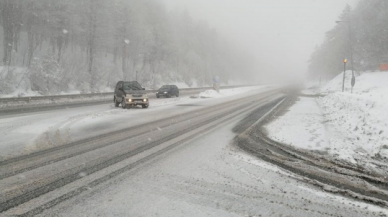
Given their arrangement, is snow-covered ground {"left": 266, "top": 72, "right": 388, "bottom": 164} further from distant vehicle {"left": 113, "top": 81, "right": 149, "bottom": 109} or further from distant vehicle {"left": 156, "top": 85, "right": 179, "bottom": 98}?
distant vehicle {"left": 156, "top": 85, "right": 179, "bottom": 98}

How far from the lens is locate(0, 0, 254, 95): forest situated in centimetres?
2792

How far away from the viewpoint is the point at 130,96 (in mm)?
18031

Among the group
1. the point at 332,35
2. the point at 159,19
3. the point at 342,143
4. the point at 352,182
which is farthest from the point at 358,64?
the point at 352,182

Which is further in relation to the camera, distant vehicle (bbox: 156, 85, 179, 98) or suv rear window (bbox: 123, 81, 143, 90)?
distant vehicle (bbox: 156, 85, 179, 98)

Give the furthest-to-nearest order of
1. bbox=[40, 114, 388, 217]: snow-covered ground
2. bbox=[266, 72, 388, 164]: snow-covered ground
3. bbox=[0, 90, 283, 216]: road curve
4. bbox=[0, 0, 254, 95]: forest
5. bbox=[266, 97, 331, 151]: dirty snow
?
bbox=[0, 0, 254, 95]: forest, bbox=[266, 97, 331, 151]: dirty snow, bbox=[266, 72, 388, 164]: snow-covered ground, bbox=[0, 90, 283, 216]: road curve, bbox=[40, 114, 388, 217]: snow-covered ground

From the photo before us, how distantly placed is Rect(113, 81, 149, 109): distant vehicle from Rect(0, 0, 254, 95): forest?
1177 centimetres

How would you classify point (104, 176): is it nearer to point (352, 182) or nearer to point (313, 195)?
point (313, 195)

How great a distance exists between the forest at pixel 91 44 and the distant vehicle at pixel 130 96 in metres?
11.8

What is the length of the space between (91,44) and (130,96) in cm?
2569

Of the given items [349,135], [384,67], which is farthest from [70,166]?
[384,67]

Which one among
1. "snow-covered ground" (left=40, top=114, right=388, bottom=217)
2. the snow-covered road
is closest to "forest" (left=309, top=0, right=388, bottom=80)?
the snow-covered road

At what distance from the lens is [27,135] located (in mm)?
8250

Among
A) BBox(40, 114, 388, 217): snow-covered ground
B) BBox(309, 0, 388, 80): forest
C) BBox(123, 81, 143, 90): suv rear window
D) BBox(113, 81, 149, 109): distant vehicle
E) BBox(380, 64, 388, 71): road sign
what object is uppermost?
BBox(309, 0, 388, 80): forest

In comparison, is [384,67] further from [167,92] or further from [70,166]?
[70,166]
